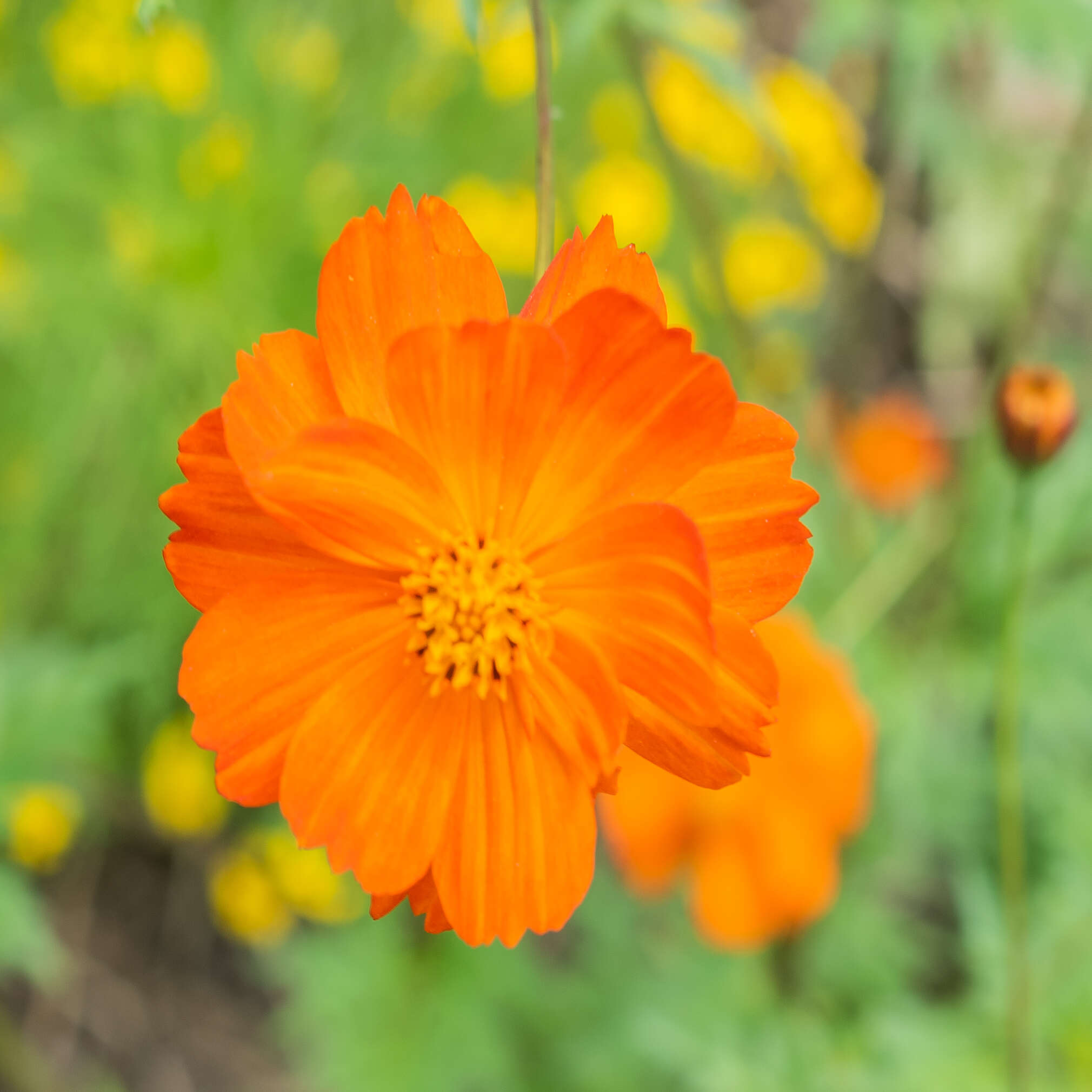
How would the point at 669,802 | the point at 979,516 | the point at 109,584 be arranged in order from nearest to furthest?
the point at 669,802 < the point at 979,516 < the point at 109,584

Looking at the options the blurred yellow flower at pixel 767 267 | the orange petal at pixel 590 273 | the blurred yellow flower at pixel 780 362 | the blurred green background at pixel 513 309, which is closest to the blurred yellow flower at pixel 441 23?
the blurred green background at pixel 513 309

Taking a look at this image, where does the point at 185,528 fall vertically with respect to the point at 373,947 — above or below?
above

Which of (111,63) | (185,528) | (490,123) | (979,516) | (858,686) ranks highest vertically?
(490,123)

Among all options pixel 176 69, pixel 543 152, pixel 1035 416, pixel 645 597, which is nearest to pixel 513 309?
pixel 176 69

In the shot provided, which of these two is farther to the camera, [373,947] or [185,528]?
[373,947]

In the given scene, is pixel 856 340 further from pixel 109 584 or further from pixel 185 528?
pixel 185 528

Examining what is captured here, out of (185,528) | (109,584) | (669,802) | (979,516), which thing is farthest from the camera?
(109,584)

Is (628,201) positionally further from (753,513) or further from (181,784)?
(753,513)

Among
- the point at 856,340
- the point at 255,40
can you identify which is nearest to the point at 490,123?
the point at 255,40
